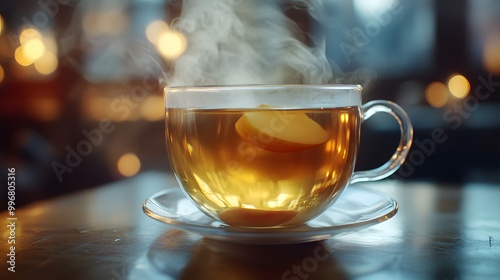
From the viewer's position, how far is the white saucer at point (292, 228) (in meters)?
0.45

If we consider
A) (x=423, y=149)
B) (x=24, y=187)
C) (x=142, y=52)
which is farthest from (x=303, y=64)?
(x=142, y=52)

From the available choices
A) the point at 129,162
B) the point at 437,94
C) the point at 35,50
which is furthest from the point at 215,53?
the point at 35,50

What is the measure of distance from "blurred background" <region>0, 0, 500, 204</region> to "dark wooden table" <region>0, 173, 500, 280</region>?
167cm

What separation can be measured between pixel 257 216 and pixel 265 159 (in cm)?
6

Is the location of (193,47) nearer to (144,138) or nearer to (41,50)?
(144,138)

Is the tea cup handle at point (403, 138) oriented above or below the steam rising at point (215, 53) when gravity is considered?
below

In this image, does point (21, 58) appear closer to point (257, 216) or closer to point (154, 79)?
point (154, 79)

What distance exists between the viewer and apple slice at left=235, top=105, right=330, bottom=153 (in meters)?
0.49

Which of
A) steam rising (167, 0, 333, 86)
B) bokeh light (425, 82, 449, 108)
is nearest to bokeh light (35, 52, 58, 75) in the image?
steam rising (167, 0, 333, 86)

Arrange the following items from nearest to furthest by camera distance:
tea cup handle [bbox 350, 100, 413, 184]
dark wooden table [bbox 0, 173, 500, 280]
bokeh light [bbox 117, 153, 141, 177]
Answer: dark wooden table [bbox 0, 173, 500, 280]
tea cup handle [bbox 350, 100, 413, 184]
bokeh light [bbox 117, 153, 141, 177]

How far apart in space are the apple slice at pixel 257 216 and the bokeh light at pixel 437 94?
2074mm

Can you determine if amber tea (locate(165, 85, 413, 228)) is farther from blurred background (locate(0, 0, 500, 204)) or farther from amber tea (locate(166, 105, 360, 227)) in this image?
blurred background (locate(0, 0, 500, 204))

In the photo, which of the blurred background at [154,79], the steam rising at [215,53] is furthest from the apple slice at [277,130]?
the blurred background at [154,79]

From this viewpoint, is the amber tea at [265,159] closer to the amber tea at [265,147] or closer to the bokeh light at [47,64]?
the amber tea at [265,147]
